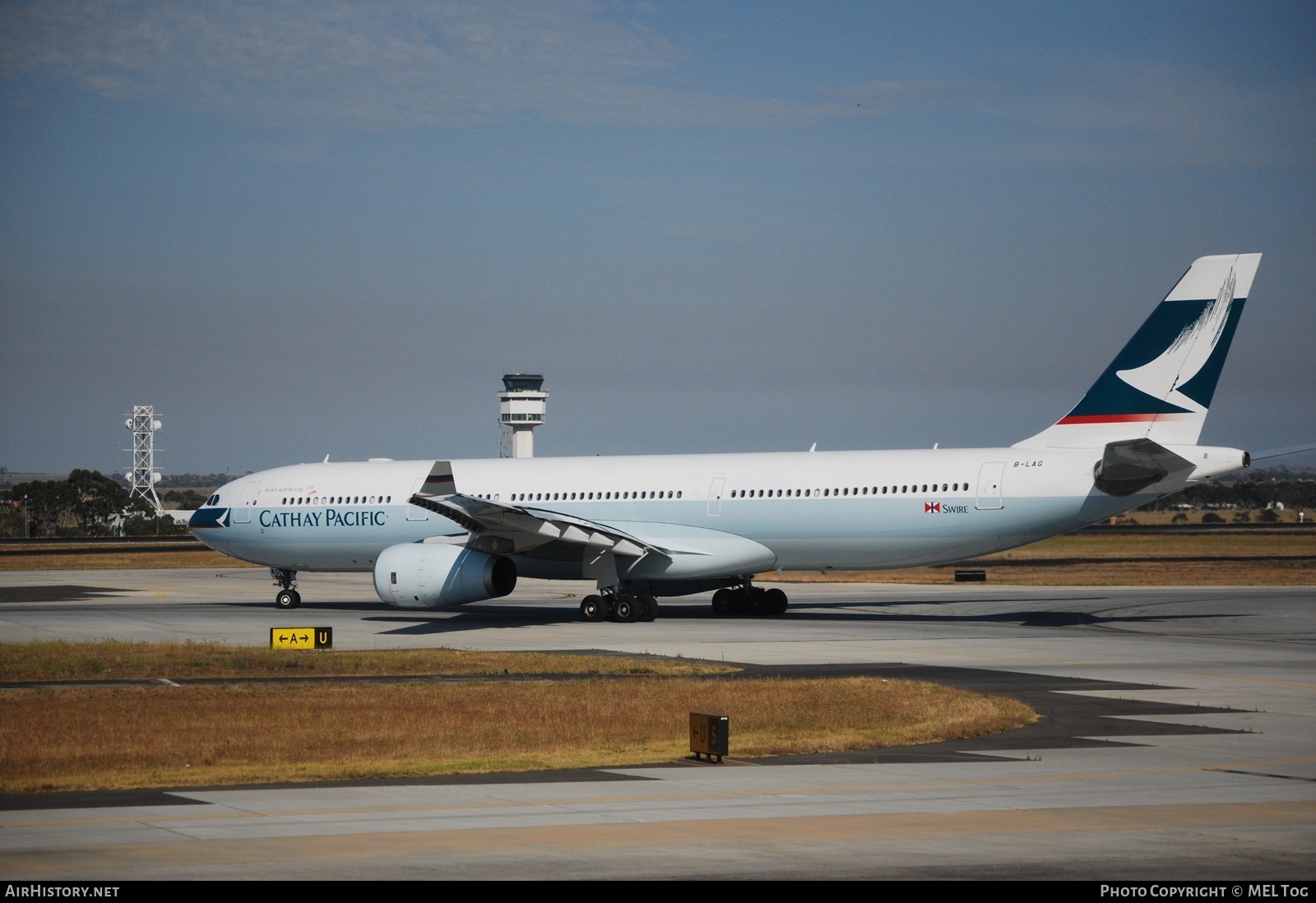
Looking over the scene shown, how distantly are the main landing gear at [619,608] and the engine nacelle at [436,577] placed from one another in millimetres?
2797

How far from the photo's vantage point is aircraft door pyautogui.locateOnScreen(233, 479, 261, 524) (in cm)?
4181

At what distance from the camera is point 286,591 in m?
41.3

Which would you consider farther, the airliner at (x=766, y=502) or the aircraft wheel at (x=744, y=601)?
the aircraft wheel at (x=744, y=601)

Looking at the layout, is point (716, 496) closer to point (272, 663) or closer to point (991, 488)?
point (991, 488)

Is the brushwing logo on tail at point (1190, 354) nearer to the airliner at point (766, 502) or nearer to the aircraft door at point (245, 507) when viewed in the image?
the airliner at point (766, 502)

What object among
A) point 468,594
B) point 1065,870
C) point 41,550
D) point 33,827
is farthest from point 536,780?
point 41,550

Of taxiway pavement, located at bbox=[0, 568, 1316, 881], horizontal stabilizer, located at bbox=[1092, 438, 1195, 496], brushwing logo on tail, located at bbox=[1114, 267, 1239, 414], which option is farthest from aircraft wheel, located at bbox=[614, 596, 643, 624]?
brushwing logo on tail, located at bbox=[1114, 267, 1239, 414]

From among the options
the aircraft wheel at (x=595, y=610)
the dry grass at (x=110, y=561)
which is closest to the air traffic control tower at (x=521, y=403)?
the dry grass at (x=110, y=561)

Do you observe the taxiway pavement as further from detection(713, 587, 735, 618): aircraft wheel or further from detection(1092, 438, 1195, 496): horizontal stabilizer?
detection(713, 587, 735, 618): aircraft wheel

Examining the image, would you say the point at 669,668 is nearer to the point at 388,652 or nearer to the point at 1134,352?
the point at 388,652

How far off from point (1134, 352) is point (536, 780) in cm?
2331

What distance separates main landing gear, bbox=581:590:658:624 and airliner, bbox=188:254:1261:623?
46 mm

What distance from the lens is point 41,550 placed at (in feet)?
276

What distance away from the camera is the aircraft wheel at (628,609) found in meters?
35.8
